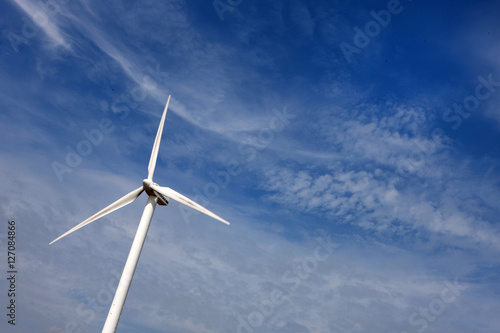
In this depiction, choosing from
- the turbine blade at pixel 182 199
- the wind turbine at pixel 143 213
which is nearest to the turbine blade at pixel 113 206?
the wind turbine at pixel 143 213

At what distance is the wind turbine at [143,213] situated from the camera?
53.2 m

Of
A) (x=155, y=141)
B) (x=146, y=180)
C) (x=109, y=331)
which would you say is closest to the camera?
(x=109, y=331)

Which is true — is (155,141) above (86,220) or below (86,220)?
above

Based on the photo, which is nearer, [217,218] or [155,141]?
[217,218]

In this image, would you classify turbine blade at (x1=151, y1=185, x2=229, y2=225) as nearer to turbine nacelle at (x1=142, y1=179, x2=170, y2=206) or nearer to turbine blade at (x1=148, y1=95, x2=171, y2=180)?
turbine nacelle at (x1=142, y1=179, x2=170, y2=206)

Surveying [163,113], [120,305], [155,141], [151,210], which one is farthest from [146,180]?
[120,305]

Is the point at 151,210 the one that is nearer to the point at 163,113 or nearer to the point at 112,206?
the point at 112,206

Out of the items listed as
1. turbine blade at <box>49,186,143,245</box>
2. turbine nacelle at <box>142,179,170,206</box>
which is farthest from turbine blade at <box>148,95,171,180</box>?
turbine blade at <box>49,186,143,245</box>

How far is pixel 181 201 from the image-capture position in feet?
208

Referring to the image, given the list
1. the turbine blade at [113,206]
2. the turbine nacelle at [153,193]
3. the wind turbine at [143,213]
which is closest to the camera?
the wind turbine at [143,213]

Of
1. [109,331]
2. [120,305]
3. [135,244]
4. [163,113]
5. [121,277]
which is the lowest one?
[109,331]

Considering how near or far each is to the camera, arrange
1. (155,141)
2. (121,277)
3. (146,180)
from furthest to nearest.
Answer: (155,141) → (146,180) → (121,277)

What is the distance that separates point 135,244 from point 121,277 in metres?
5.49

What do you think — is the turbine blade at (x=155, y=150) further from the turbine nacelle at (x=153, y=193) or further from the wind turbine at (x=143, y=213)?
the turbine nacelle at (x=153, y=193)
